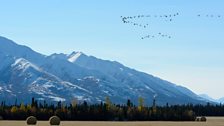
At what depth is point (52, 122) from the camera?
140m

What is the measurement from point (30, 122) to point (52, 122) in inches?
312

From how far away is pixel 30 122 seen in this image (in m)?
145
